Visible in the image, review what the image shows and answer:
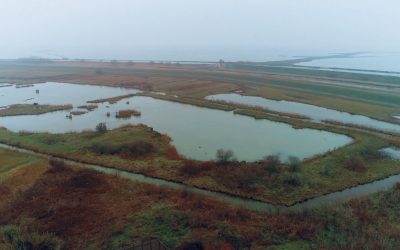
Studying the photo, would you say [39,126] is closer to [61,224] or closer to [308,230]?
[61,224]

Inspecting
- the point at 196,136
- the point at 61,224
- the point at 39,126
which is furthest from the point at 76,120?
the point at 61,224

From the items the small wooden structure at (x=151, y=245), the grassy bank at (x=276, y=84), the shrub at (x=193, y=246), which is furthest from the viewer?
the grassy bank at (x=276, y=84)

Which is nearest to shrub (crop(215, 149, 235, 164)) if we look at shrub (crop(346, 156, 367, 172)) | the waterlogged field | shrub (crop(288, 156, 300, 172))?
the waterlogged field

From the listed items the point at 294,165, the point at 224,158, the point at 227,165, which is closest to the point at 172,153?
the point at 224,158

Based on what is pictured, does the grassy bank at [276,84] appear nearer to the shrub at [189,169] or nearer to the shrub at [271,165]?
the shrub at [271,165]

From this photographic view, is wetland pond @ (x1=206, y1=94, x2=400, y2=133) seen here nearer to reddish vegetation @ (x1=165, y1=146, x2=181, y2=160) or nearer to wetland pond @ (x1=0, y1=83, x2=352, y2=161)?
wetland pond @ (x1=0, y1=83, x2=352, y2=161)

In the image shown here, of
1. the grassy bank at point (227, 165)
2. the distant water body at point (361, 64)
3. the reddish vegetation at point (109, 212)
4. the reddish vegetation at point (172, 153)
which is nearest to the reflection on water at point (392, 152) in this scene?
the grassy bank at point (227, 165)
